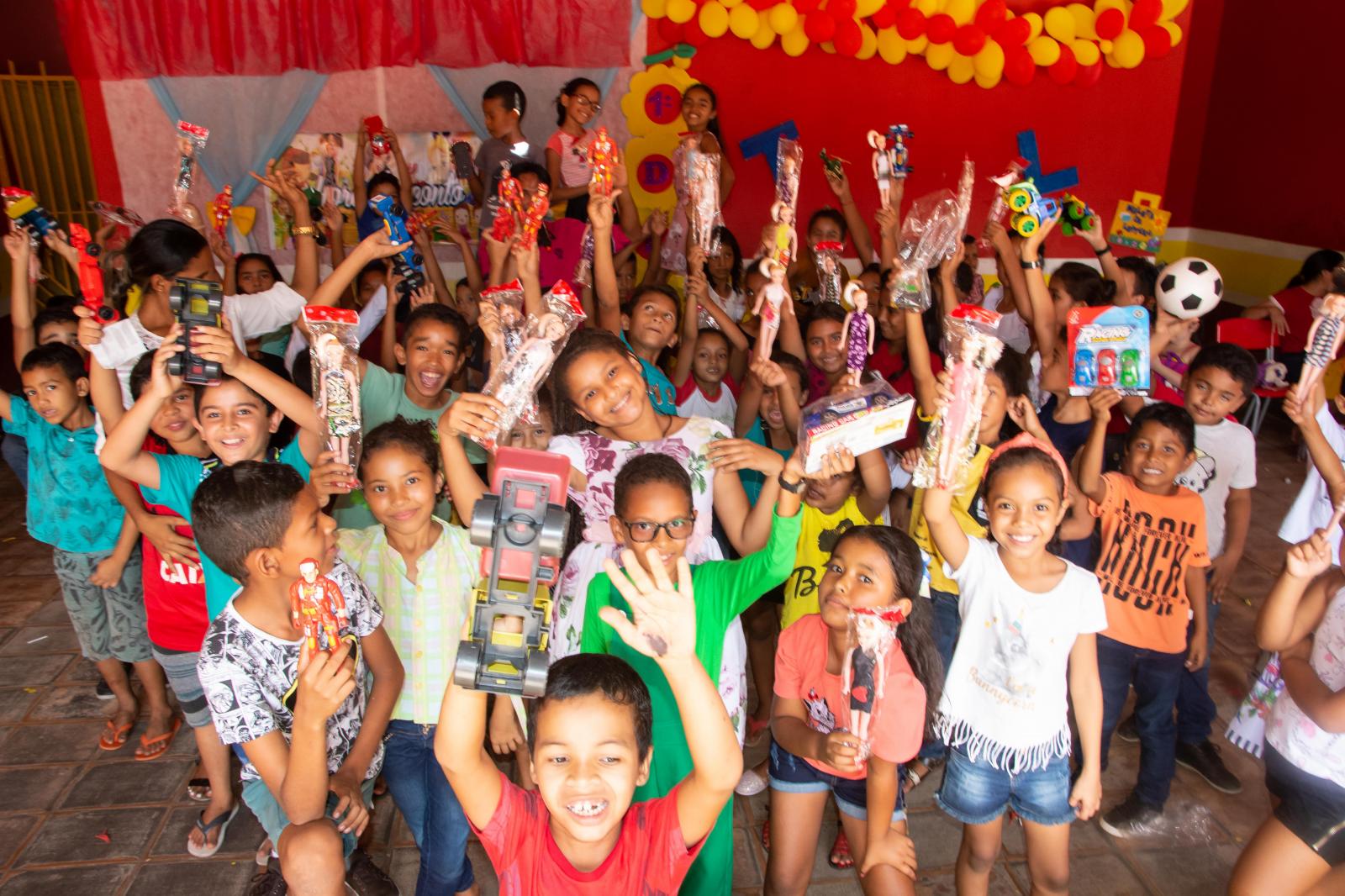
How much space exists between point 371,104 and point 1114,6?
490cm

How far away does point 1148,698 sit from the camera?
2.72m

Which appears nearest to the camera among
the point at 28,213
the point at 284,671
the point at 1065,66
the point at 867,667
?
the point at 867,667

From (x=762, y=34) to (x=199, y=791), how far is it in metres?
5.17

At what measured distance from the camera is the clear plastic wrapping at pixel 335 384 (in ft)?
7.64

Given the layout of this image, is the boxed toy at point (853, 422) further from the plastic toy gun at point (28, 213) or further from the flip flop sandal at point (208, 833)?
the plastic toy gun at point (28, 213)

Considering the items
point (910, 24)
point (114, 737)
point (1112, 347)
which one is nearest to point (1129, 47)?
point (910, 24)

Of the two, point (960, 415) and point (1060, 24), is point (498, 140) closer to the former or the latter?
point (960, 415)

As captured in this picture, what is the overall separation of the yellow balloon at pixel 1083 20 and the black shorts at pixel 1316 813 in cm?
568

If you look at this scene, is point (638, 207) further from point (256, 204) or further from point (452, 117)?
point (256, 204)

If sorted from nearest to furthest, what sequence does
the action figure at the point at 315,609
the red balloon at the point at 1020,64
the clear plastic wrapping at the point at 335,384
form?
the action figure at the point at 315,609
the clear plastic wrapping at the point at 335,384
the red balloon at the point at 1020,64

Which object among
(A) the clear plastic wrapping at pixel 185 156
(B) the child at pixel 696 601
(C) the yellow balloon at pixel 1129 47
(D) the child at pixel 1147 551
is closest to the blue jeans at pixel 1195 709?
(D) the child at pixel 1147 551

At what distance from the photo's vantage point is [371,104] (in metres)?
5.94

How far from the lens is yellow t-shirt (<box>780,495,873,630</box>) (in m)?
2.45

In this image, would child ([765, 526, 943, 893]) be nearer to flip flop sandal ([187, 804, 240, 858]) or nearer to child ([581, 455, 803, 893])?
child ([581, 455, 803, 893])
